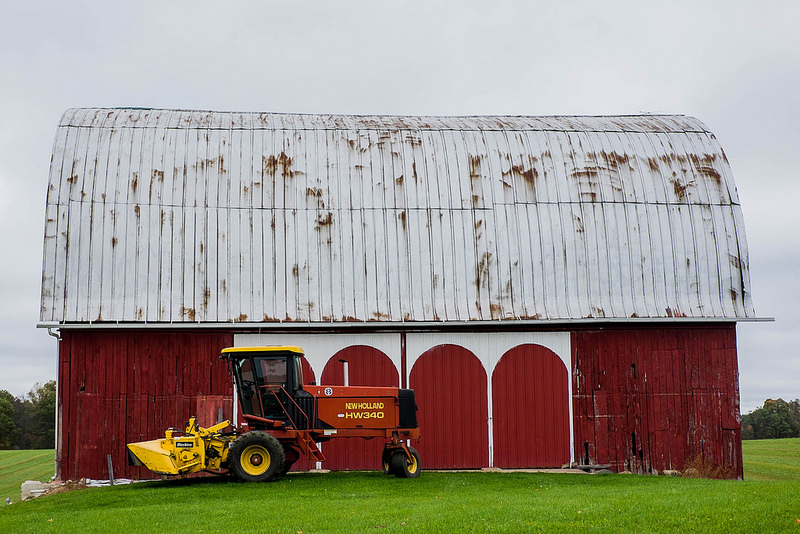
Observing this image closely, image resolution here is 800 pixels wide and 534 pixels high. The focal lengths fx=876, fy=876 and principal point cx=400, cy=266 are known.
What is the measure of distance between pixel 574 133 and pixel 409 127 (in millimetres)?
4631

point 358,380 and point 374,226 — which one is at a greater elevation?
point 374,226

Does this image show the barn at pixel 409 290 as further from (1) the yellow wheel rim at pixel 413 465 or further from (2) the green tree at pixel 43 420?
(2) the green tree at pixel 43 420

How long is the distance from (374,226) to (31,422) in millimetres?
50056

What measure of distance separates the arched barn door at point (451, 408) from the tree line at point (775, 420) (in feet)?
147

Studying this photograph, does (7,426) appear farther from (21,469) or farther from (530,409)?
(530,409)

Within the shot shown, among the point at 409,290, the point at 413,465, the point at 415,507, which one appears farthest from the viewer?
the point at 409,290

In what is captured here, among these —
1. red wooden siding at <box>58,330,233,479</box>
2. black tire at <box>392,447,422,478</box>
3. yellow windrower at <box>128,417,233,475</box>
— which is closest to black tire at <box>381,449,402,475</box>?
black tire at <box>392,447,422,478</box>

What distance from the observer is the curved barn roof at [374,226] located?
21.0m

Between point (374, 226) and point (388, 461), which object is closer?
point (388, 461)

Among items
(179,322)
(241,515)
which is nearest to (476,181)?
(179,322)

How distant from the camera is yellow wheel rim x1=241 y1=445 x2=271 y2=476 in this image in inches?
656

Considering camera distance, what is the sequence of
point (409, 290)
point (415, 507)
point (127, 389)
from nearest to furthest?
point (415, 507), point (127, 389), point (409, 290)

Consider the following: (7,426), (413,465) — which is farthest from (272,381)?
(7,426)

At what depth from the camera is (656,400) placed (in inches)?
848
